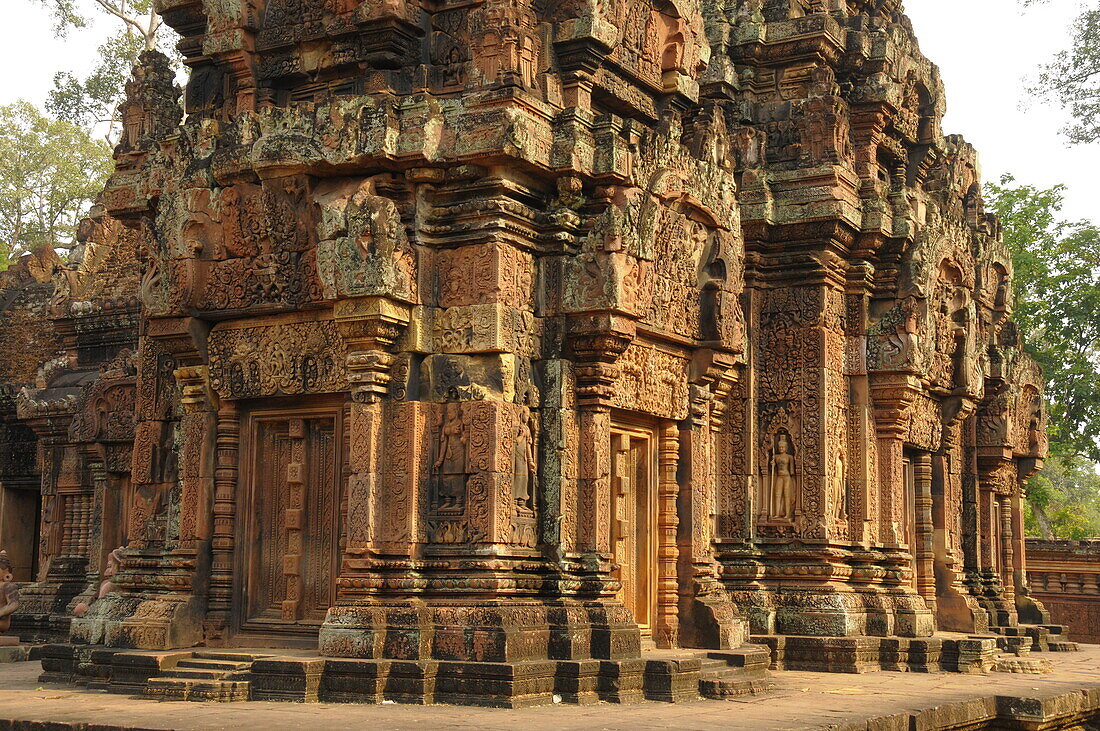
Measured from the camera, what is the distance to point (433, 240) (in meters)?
10.7

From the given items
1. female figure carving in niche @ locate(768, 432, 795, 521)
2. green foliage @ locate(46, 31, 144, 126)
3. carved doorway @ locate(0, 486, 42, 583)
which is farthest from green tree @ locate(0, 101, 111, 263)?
female figure carving in niche @ locate(768, 432, 795, 521)

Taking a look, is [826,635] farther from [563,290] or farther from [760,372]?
[563,290]

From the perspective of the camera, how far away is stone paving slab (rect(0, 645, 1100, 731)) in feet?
27.1

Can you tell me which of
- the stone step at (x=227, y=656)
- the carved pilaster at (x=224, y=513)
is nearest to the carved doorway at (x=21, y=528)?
the carved pilaster at (x=224, y=513)

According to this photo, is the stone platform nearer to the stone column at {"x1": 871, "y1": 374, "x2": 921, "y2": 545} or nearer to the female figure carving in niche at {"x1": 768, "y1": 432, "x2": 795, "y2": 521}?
the female figure carving in niche at {"x1": 768, "y1": 432, "x2": 795, "y2": 521}

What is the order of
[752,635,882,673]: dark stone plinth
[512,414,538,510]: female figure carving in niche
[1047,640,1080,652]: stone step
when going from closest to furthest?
1. [512,414,538,510]: female figure carving in niche
2. [752,635,882,673]: dark stone plinth
3. [1047,640,1080,652]: stone step

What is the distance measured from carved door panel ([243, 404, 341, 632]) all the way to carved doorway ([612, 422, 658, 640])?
2.39m

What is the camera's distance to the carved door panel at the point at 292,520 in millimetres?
10859

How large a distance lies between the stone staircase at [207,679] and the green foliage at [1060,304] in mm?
22923

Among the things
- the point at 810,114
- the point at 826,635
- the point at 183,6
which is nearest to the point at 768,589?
the point at 826,635

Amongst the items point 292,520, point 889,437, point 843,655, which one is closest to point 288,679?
point 292,520

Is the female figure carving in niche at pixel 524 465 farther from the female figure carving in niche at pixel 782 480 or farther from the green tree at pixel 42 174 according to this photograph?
the green tree at pixel 42 174

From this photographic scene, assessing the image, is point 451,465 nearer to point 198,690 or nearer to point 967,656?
point 198,690

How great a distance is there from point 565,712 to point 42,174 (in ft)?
93.9
